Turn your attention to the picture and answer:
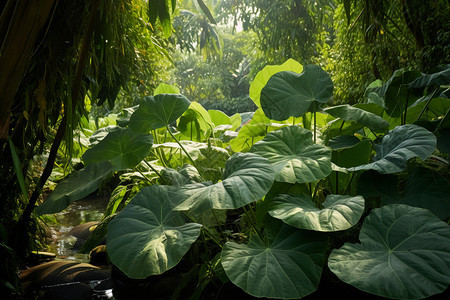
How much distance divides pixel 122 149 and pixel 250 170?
60 cm

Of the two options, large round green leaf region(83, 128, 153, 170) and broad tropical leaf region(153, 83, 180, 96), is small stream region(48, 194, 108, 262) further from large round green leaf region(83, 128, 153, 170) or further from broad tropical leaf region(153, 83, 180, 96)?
broad tropical leaf region(153, 83, 180, 96)

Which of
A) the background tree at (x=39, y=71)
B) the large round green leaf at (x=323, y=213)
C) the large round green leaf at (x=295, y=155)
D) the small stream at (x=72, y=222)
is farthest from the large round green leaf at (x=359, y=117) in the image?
the small stream at (x=72, y=222)

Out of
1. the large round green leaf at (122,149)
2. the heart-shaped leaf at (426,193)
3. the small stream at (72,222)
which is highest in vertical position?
the large round green leaf at (122,149)

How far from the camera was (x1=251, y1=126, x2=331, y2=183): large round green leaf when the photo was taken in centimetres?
111

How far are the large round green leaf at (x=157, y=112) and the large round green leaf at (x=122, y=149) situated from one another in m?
0.05

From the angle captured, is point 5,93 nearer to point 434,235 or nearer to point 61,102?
point 61,102

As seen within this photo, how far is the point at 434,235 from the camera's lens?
3.01 feet

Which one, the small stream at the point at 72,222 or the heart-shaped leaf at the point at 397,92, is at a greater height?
the heart-shaped leaf at the point at 397,92

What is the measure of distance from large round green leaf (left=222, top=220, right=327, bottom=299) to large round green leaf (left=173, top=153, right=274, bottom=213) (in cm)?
16

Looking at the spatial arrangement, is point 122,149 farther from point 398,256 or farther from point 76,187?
point 398,256

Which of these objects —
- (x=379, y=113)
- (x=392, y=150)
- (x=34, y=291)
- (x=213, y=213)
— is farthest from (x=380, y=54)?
(x=34, y=291)

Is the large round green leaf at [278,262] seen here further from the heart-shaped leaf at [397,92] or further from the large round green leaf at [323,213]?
the heart-shaped leaf at [397,92]

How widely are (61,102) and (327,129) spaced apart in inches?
44.8

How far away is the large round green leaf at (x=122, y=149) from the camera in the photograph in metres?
1.37
